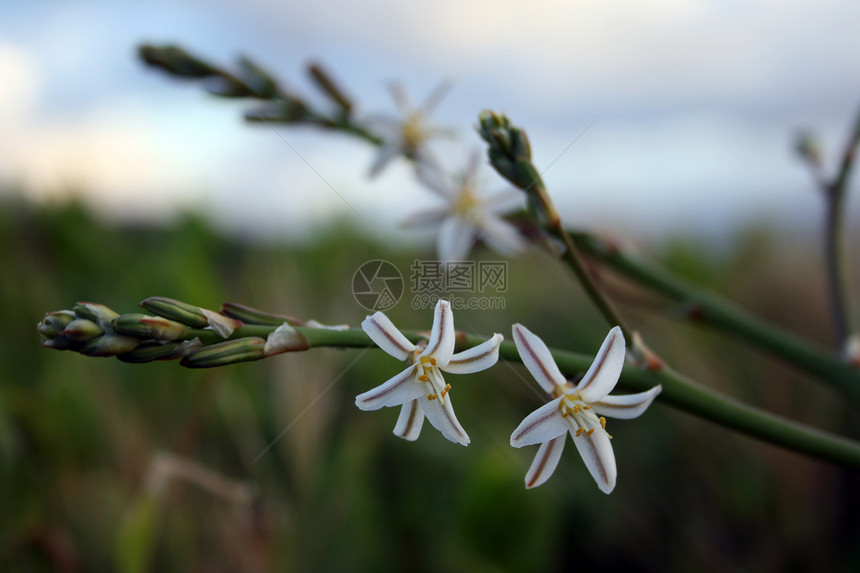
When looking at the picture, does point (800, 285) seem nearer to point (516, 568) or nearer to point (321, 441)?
point (516, 568)

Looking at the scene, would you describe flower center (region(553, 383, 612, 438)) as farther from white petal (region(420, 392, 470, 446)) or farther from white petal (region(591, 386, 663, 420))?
white petal (region(420, 392, 470, 446))

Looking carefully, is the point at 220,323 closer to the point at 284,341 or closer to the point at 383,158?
the point at 284,341

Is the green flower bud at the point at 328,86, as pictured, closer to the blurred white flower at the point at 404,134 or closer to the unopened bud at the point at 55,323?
the blurred white flower at the point at 404,134

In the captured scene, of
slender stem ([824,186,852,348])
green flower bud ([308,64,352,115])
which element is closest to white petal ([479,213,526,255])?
green flower bud ([308,64,352,115])

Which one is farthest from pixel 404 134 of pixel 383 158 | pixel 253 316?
pixel 253 316

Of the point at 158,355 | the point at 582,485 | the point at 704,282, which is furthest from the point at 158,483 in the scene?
the point at 704,282

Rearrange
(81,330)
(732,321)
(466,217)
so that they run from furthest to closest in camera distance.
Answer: (466,217), (732,321), (81,330)
